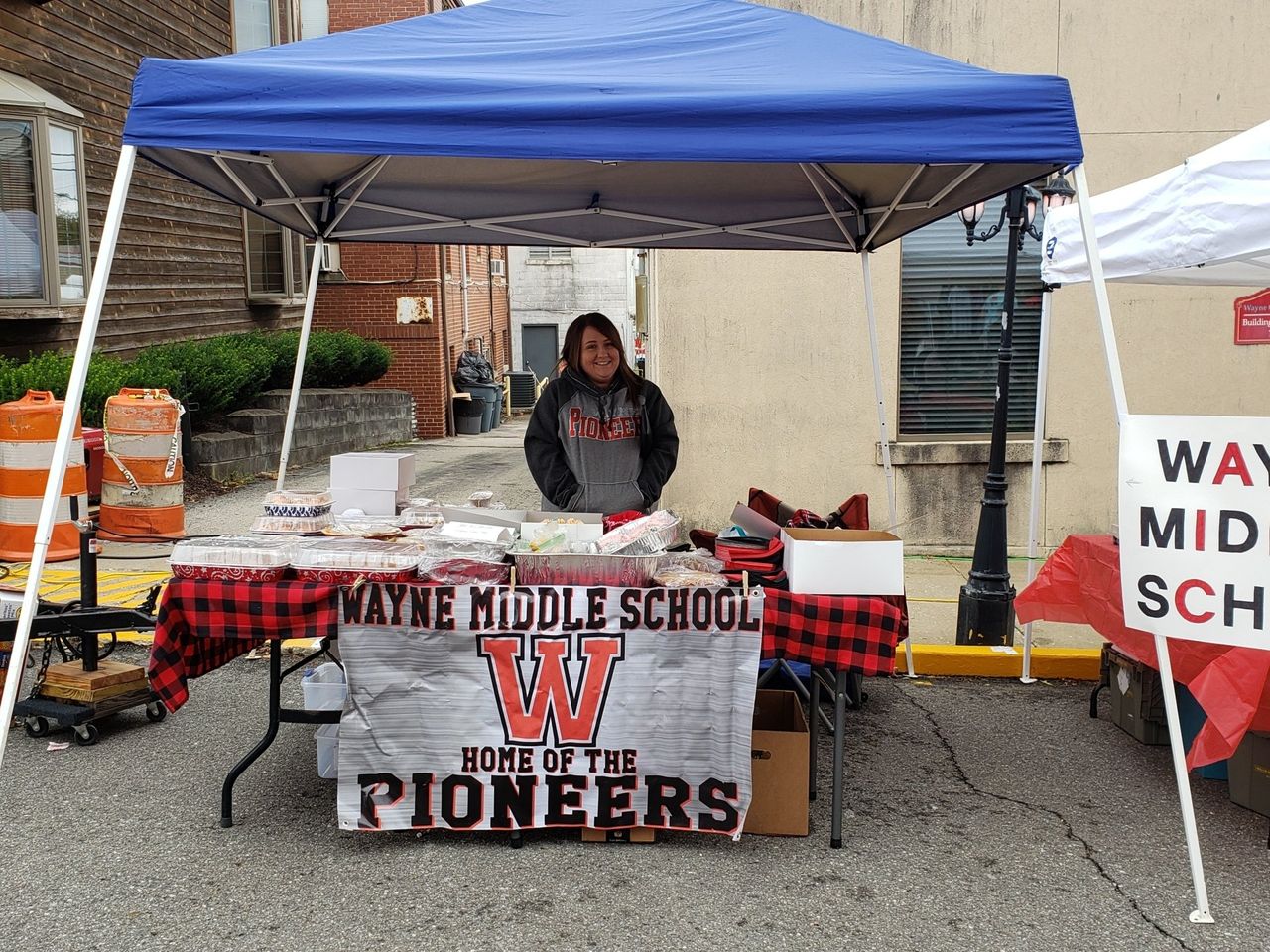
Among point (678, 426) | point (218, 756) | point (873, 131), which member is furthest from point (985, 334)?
point (218, 756)

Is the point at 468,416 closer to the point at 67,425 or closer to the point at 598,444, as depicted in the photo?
the point at 598,444

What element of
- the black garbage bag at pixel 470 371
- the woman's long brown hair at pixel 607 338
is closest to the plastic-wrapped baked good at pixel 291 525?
the woman's long brown hair at pixel 607 338

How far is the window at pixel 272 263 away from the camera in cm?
1702

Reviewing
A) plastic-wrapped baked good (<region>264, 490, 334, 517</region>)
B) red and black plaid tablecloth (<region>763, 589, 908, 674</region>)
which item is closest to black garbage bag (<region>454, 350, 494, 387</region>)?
plastic-wrapped baked good (<region>264, 490, 334, 517</region>)

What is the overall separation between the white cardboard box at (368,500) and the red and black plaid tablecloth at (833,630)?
6.41 ft

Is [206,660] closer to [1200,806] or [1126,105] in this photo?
[1200,806]

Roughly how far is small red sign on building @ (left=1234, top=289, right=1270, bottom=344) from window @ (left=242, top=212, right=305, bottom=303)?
1327 centimetres

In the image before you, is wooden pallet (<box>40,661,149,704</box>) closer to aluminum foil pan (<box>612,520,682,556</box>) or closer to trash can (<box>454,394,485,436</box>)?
aluminum foil pan (<box>612,520,682,556</box>)

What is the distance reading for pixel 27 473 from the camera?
28.3 ft

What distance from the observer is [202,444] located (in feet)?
40.7

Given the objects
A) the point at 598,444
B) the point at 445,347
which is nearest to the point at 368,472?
the point at 598,444

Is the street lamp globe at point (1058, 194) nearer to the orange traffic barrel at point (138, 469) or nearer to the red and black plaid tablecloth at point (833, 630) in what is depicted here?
the red and black plaid tablecloth at point (833, 630)

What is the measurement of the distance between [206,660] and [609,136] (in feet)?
8.00

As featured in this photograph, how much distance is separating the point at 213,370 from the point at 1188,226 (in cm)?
1109
